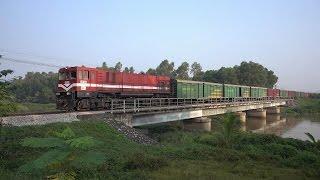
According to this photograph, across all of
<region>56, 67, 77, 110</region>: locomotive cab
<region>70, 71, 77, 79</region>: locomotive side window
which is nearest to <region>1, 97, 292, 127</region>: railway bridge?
<region>56, 67, 77, 110</region>: locomotive cab

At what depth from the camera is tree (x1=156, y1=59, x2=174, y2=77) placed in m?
149

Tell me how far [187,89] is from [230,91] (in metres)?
18.6

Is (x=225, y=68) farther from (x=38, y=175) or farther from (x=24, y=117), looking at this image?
(x=38, y=175)

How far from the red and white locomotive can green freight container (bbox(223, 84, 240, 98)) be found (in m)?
28.6

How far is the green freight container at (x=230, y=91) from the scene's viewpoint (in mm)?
63981

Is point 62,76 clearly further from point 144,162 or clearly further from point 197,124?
point 197,124

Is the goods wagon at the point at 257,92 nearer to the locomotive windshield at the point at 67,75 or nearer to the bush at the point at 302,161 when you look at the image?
the locomotive windshield at the point at 67,75

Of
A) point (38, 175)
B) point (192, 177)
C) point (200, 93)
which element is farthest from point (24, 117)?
point (200, 93)

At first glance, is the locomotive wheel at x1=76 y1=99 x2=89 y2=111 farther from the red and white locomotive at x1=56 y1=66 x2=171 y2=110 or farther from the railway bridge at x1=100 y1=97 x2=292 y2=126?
the railway bridge at x1=100 y1=97 x2=292 y2=126

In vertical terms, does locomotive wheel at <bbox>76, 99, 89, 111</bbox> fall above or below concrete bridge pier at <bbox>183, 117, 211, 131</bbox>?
above

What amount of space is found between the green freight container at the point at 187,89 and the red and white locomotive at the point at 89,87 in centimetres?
1027

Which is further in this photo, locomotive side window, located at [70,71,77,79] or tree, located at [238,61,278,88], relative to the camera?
tree, located at [238,61,278,88]

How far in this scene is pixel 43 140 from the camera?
8797 mm

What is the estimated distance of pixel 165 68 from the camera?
5901 inches
